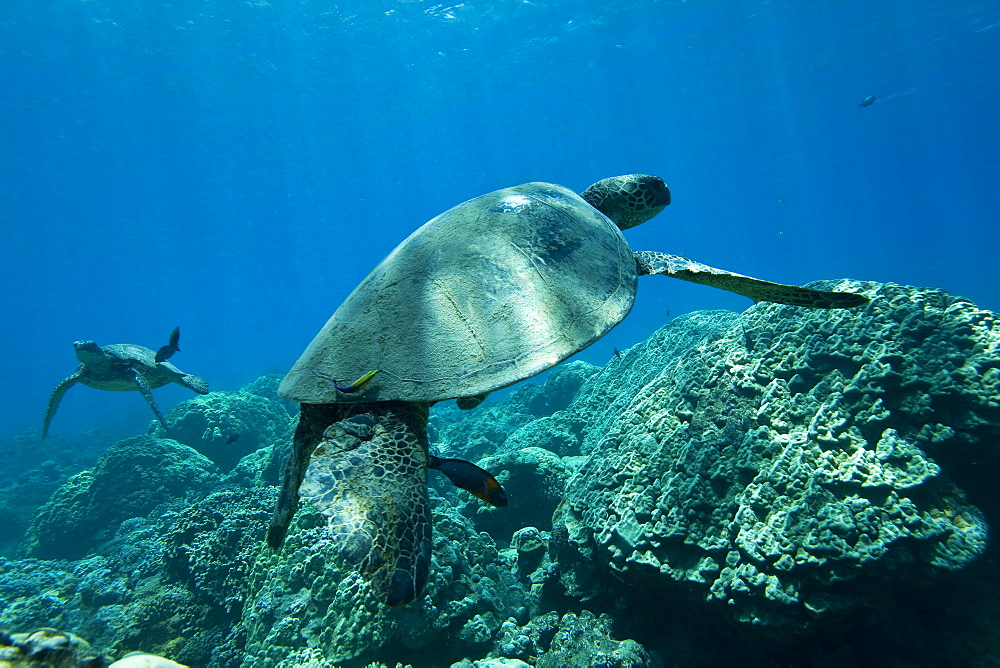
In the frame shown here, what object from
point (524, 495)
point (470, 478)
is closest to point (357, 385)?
point (470, 478)

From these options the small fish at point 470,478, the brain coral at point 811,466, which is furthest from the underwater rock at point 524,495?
the small fish at point 470,478

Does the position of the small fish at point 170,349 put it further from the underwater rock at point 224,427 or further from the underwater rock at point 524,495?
the underwater rock at point 524,495

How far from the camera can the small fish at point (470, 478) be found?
2.42 m

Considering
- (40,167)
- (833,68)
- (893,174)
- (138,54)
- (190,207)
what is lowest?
(40,167)

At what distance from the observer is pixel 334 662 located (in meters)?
3.62

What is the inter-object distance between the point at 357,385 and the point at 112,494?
10.8 metres

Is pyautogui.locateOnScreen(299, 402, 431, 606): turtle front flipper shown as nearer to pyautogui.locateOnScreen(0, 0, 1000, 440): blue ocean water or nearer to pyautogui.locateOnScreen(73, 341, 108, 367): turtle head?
pyautogui.locateOnScreen(73, 341, 108, 367): turtle head

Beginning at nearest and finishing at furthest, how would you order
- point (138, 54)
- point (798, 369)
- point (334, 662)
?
point (334, 662) → point (798, 369) → point (138, 54)

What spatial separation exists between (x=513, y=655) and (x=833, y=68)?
48901mm

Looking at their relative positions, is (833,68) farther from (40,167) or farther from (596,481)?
(40,167)

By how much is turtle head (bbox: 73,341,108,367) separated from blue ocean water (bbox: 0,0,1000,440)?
17057 mm

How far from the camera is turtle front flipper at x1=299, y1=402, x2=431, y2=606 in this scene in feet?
5.58

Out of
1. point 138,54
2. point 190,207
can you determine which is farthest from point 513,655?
point 190,207

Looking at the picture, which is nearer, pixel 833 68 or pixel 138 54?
pixel 138 54
